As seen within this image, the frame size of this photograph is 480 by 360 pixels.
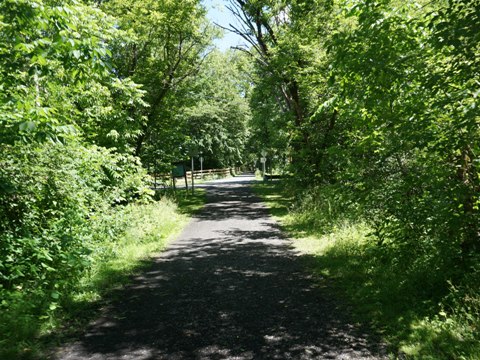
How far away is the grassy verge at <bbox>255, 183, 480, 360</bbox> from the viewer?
417 cm

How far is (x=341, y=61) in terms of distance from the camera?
225 inches

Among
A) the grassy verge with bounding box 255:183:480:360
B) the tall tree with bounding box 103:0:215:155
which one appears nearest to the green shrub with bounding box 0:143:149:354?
the grassy verge with bounding box 255:183:480:360

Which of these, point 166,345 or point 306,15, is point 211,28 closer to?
point 306,15

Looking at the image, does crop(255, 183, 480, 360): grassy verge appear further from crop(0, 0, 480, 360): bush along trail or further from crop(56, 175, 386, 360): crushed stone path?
crop(56, 175, 386, 360): crushed stone path

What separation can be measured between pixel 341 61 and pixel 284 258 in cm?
485

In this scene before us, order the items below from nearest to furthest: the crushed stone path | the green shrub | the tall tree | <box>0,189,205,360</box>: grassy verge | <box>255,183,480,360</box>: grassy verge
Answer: <box>255,183,480,360</box>: grassy verge < the crushed stone path < <box>0,189,205,360</box>: grassy verge < the green shrub < the tall tree

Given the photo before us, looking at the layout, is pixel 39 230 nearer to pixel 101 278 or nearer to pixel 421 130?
pixel 101 278

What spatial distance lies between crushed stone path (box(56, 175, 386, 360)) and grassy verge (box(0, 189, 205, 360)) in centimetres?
29

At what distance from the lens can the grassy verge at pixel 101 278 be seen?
457 centimetres

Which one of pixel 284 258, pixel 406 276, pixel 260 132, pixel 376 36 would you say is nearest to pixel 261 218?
pixel 284 258

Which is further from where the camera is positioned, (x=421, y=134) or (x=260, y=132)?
(x=260, y=132)

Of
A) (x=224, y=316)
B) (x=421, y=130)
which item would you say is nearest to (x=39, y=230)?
(x=224, y=316)

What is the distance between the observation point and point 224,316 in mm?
5461

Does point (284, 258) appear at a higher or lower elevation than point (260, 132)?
lower
